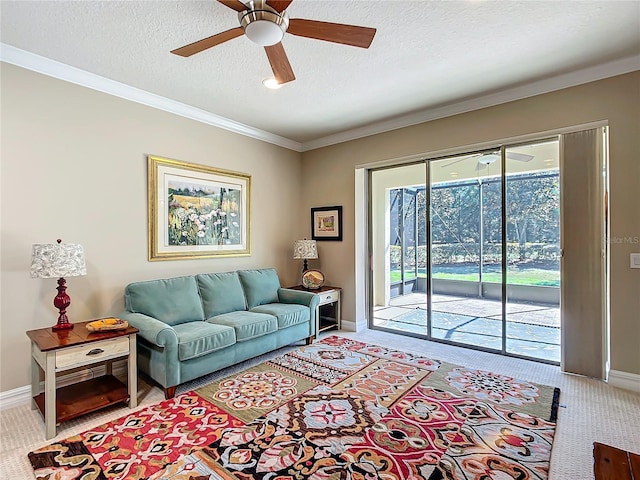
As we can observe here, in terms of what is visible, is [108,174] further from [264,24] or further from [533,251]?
[533,251]

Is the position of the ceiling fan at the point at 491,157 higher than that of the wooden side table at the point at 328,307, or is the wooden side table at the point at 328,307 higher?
the ceiling fan at the point at 491,157

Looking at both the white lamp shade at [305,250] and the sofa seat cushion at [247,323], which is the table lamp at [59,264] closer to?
the sofa seat cushion at [247,323]

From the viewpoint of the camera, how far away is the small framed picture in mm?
4840

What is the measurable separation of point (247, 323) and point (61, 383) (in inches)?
63.5

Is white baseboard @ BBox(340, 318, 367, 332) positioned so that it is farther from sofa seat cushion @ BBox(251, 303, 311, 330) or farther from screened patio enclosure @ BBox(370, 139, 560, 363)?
sofa seat cushion @ BBox(251, 303, 311, 330)

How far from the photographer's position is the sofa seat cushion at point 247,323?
125 inches

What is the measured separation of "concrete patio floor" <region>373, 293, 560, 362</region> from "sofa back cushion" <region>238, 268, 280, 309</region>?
1.63 meters

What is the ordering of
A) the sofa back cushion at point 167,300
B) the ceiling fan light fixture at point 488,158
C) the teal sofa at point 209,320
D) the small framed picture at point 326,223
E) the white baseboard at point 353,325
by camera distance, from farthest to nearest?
the small framed picture at point 326,223, the white baseboard at point 353,325, the ceiling fan light fixture at point 488,158, the sofa back cushion at point 167,300, the teal sofa at point 209,320

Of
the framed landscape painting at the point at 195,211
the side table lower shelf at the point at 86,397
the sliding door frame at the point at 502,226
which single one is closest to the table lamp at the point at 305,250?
the framed landscape painting at the point at 195,211

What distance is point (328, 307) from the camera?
4.99 metres

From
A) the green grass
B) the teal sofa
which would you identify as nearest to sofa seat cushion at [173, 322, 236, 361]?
the teal sofa

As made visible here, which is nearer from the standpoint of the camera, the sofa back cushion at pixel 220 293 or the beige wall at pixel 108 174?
the beige wall at pixel 108 174

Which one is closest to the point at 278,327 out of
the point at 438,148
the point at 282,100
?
the point at 282,100

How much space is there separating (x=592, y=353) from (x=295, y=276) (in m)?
3.62
